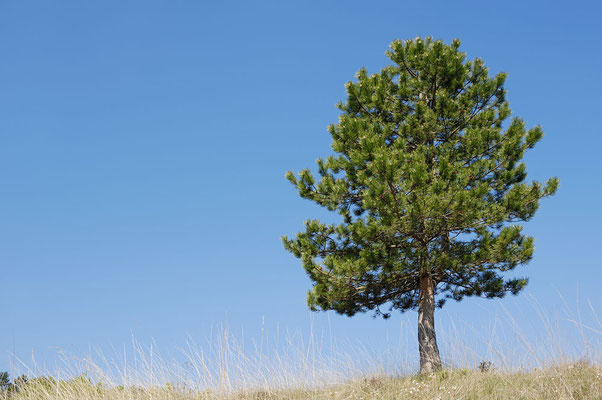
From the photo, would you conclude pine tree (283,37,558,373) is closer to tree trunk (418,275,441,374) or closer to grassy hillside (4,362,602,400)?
tree trunk (418,275,441,374)

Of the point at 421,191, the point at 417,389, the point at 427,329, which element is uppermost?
the point at 421,191

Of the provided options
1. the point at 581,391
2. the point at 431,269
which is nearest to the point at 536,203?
the point at 431,269

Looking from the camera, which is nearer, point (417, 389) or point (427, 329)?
point (417, 389)

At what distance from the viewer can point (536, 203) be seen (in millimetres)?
11344

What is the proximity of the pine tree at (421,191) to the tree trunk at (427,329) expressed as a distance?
0.9 inches

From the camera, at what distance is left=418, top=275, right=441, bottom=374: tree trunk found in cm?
1083

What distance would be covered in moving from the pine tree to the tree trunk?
2cm

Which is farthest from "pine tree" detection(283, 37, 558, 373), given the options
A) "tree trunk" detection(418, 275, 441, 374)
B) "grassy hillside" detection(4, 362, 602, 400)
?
"grassy hillside" detection(4, 362, 602, 400)

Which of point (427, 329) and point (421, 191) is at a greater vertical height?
point (421, 191)

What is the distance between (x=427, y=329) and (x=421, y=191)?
11.0 feet

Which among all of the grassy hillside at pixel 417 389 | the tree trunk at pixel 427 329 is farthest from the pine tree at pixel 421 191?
the grassy hillside at pixel 417 389

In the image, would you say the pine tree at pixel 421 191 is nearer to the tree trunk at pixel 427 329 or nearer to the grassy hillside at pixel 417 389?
the tree trunk at pixel 427 329

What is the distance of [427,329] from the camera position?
11391 mm

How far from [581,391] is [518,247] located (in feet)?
14.5
